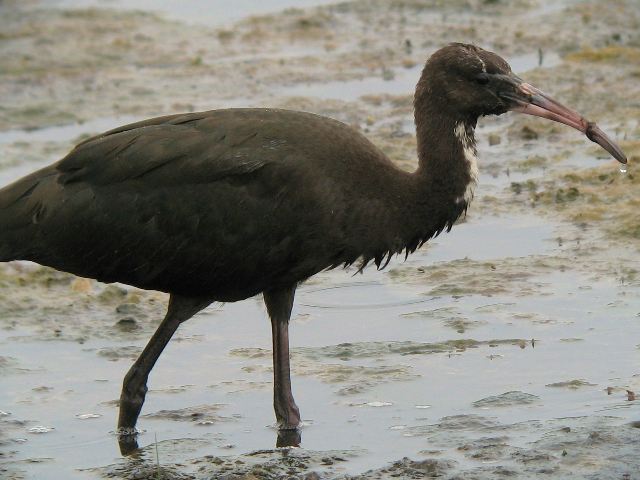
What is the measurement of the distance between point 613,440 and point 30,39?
10.0m

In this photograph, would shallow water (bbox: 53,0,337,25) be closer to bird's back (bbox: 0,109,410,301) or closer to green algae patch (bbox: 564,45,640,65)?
green algae patch (bbox: 564,45,640,65)

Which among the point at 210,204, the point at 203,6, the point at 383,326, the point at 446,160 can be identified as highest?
the point at 203,6

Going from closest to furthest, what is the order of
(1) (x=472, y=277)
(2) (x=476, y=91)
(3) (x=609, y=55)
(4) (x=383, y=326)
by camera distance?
(2) (x=476, y=91) → (4) (x=383, y=326) → (1) (x=472, y=277) → (3) (x=609, y=55)

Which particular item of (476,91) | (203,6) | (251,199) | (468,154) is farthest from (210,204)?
(203,6)

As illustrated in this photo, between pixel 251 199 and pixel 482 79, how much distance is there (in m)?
1.30

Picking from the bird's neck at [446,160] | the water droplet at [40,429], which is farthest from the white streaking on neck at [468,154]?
the water droplet at [40,429]

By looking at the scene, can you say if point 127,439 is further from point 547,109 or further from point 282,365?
point 547,109

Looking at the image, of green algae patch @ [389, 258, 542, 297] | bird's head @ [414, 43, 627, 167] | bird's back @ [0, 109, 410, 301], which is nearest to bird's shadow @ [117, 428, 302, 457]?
bird's back @ [0, 109, 410, 301]

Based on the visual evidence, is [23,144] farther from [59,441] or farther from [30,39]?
[59,441]

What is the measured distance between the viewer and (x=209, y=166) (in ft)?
24.6

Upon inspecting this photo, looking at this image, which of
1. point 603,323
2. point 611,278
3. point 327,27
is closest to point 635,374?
point 603,323

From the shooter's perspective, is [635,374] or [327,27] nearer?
[635,374]

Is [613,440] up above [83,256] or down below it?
below

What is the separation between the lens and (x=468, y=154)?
7.71m
